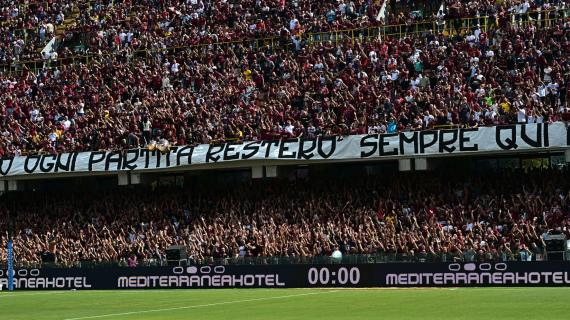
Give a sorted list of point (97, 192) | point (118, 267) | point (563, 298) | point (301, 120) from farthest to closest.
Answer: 1. point (97, 192)
2. point (301, 120)
3. point (118, 267)
4. point (563, 298)

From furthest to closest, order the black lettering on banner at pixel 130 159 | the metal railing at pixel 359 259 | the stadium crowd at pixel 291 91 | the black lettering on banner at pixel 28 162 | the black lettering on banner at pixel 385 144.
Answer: the black lettering on banner at pixel 28 162
the black lettering on banner at pixel 130 159
the stadium crowd at pixel 291 91
the black lettering on banner at pixel 385 144
the metal railing at pixel 359 259

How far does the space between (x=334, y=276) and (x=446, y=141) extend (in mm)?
7609

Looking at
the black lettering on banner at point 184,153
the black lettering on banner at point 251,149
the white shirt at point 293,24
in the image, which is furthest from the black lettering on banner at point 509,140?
the white shirt at point 293,24

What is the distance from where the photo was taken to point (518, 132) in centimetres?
4303

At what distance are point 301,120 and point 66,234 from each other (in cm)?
1240

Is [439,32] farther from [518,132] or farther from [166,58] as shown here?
[166,58]

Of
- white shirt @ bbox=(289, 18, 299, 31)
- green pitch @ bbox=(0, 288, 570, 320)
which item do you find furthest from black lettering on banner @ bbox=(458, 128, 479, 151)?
white shirt @ bbox=(289, 18, 299, 31)

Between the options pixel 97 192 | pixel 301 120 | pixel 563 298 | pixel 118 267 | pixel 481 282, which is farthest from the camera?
pixel 97 192

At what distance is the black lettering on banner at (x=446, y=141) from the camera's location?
44.3 m

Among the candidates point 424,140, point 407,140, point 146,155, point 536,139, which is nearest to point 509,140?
point 536,139

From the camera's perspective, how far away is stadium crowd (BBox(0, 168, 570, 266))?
41.7 metres

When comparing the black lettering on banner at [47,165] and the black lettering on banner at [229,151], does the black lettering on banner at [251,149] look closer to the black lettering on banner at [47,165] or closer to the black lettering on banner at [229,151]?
the black lettering on banner at [229,151]

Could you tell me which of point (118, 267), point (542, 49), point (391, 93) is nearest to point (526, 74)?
point (542, 49)

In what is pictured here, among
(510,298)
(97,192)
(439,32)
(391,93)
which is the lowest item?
(510,298)
